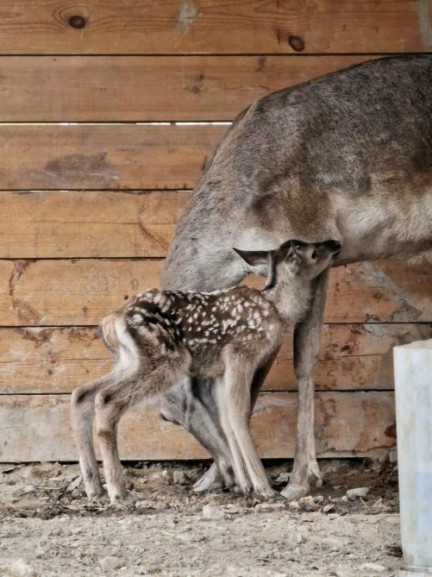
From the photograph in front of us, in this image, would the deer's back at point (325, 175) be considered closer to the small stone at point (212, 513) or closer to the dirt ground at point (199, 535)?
the dirt ground at point (199, 535)

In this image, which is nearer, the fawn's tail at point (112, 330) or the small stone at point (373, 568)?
the small stone at point (373, 568)

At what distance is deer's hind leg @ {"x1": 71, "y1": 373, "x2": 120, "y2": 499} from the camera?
574cm

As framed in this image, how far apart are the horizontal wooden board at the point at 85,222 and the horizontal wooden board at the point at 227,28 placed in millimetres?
796

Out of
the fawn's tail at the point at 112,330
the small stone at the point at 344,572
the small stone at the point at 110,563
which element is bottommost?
the small stone at the point at 344,572

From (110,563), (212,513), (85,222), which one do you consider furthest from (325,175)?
(110,563)

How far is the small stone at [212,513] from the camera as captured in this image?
16.5 ft

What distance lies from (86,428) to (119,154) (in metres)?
1.68

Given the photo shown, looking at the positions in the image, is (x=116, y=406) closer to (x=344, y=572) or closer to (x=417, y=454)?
(x=344, y=572)

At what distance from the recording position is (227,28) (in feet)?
21.9

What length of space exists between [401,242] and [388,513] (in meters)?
1.50

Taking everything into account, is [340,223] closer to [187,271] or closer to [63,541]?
[187,271]

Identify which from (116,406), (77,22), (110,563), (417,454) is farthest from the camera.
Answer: (77,22)

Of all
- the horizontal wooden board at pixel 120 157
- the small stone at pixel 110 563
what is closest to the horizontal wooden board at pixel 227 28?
the horizontal wooden board at pixel 120 157

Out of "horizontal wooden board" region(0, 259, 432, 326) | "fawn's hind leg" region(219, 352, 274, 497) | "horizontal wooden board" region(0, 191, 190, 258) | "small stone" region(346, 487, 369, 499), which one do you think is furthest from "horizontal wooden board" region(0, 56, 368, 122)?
"small stone" region(346, 487, 369, 499)
